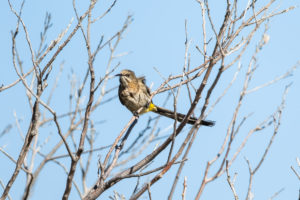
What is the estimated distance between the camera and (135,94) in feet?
21.6

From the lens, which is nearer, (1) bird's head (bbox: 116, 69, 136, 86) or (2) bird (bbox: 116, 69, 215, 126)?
(2) bird (bbox: 116, 69, 215, 126)

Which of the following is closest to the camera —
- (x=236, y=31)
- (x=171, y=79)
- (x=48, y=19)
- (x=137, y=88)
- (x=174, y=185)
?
(x=174, y=185)

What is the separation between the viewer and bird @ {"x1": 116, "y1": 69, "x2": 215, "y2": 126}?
21.5 ft

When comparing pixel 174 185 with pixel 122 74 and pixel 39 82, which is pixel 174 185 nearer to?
pixel 39 82

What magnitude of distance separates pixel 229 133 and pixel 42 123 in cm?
432

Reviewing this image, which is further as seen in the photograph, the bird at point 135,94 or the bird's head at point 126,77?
the bird's head at point 126,77

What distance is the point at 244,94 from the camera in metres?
3.10

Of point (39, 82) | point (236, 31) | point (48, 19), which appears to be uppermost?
point (48, 19)

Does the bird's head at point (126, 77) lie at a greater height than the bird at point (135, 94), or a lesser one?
greater

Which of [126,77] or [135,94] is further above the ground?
[126,77]

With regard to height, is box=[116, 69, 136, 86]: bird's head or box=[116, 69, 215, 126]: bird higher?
box=[116, 69, 136, 86]: bird's head

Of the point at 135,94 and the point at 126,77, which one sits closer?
the point at 135,94

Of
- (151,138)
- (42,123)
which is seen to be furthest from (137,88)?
(42,123)

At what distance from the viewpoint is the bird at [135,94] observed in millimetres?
6539
